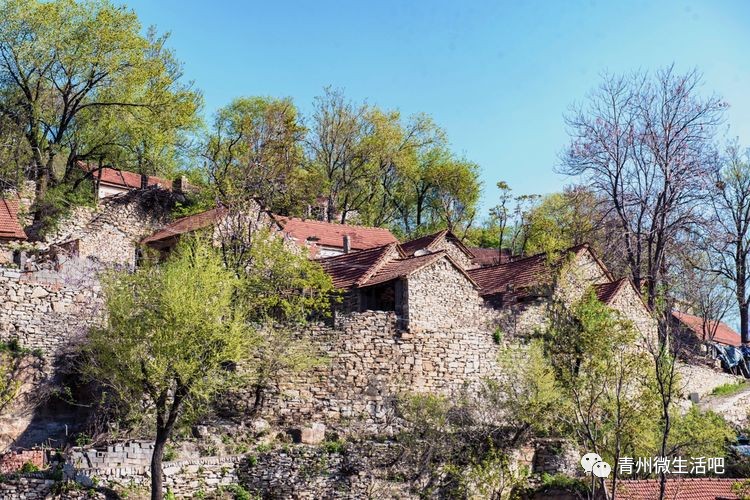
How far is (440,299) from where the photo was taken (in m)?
29.8

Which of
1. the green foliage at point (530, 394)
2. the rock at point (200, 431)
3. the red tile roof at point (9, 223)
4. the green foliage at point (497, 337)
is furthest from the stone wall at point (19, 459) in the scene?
the green foliage at point (497, 337)

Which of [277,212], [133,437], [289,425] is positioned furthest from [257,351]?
[277,212]

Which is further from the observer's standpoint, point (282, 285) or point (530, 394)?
point (282, 285)

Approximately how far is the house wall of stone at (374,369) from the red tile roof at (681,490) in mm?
6732

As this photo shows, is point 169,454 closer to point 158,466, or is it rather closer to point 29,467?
point 158,466

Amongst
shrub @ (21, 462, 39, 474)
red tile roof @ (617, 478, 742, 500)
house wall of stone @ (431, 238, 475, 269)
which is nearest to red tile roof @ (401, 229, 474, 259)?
house wall of stone @ (431, 238, 475, 269)

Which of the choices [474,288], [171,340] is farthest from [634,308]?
[171,340]

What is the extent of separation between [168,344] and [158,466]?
2.77 metres

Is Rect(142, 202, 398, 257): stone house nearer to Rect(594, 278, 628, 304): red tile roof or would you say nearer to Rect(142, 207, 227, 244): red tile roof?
Rect(142, 207, 227, 244): red tile roof

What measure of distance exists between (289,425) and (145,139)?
19.3m

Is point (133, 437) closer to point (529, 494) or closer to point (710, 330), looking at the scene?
point (529, 494)

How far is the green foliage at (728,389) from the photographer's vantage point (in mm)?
35312

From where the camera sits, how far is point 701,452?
2683 cm

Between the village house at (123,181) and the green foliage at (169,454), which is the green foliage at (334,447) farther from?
the village house at (123,181)
